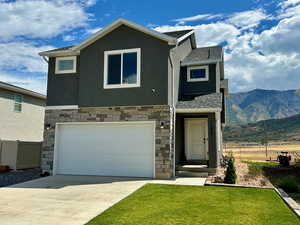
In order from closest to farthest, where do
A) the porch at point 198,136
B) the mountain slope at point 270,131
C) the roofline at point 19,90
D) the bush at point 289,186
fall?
the bush at point 289,186 < the porch at point 198,136 < the roofline at point 19,90 < the mountain slope at point 270,131

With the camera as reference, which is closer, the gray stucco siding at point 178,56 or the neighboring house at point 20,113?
the gray stucco siding at point 178,56

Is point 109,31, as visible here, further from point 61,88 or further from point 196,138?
point 196,138

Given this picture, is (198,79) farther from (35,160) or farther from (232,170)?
(35,160)

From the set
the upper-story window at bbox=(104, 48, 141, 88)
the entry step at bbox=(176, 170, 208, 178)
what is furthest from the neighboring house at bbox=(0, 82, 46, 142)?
the entry step at bbox=(176, 170, 208, 178)

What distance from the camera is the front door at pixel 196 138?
510 inches

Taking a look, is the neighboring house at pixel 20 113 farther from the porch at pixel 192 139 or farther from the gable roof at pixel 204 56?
the gable roof at pixel 204 56

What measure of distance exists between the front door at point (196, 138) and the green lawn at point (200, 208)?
475 centimetres

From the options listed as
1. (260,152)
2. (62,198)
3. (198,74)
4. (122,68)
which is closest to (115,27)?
(122,68)

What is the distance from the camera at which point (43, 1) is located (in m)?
11.9

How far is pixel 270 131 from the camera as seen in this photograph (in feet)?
311

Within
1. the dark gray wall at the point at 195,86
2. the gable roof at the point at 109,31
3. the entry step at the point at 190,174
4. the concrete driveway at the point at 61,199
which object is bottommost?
the concrete driveway at the point at 61,199

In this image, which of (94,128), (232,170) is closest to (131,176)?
(94,128)

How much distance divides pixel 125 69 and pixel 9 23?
330 inches

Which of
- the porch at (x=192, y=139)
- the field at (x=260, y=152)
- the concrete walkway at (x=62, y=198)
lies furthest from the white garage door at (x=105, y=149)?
the field at (x=260, y=152)
